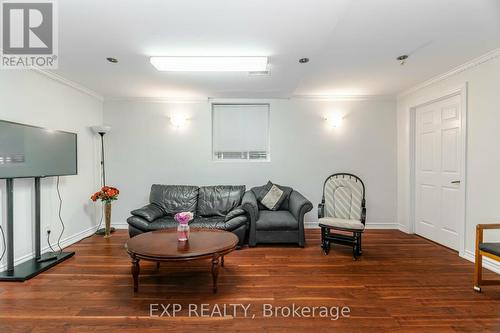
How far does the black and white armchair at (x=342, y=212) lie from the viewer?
125 inches

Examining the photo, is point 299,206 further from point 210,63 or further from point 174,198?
point 210,63

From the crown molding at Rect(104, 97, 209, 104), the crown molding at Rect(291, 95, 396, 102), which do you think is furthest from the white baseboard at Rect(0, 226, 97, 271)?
the crown molding at Rect(291, 95, 396, 102)

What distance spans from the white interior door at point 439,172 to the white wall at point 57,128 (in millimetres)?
5612

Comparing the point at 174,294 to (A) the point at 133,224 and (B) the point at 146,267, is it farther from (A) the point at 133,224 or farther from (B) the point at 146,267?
(A) the point at 133,224

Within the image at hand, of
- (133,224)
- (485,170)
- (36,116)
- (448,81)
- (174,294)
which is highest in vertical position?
(448,81)

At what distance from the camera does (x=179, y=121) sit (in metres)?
4.38

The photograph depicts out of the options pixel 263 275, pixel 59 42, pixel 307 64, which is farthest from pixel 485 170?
pixel 59 42

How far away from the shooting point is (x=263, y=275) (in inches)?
102

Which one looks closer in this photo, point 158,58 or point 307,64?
point 158,58

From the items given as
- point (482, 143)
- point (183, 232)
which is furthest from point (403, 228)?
point (183, 232)

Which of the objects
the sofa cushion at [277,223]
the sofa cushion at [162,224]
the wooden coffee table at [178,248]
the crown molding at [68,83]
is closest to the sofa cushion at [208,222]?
the sofa cushion at [162,224]

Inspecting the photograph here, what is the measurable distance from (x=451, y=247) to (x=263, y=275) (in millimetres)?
2850

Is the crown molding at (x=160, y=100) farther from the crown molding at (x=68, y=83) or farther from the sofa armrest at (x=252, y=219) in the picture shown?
the sofa armrest at (x=252, y=219)

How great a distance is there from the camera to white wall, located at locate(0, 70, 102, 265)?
9.09 ft
